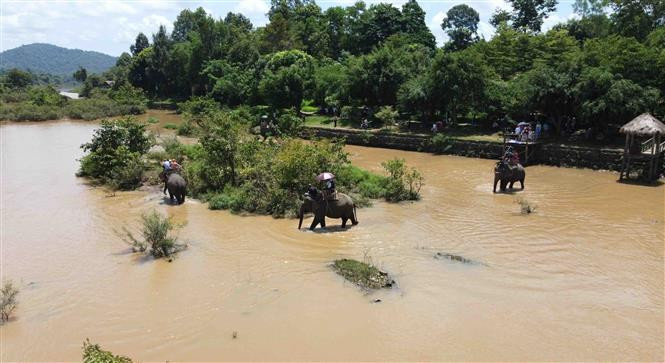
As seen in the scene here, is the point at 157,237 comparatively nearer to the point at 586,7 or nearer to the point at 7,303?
the point at 7,303

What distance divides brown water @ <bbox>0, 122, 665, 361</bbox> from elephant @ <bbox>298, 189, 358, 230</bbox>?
539mm

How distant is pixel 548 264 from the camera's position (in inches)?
470

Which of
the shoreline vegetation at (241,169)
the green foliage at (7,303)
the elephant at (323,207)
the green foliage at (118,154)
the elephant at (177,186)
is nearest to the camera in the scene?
the green foliage at (7,303)

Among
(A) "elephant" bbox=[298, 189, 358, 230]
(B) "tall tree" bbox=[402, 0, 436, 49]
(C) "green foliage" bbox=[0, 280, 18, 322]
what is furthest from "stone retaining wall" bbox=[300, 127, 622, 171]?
(B) "tall tree" bbox=[402, 0, 436, 49]

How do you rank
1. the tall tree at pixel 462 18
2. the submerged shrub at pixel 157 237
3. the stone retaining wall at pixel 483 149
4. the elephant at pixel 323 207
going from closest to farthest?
the submerged shrub at pixel 157 237
the elephant at pixel 323 207
the stone retaining wall at pixel 483 149
the tall tree at pixel 462 18

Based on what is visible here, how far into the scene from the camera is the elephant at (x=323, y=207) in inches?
551

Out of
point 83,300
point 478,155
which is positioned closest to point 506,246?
point 83,300

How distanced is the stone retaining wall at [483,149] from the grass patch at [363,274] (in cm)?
867

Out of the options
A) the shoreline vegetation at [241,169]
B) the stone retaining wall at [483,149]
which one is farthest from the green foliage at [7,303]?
the stone retaining wall at [483,149]

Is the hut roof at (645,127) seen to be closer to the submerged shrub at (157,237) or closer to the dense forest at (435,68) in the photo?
the dense forest at (435,68)

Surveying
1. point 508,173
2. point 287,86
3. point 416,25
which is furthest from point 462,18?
point 508,173

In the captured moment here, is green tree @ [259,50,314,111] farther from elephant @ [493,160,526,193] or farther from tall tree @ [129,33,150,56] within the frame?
tall tree @ [129,33,150,56]

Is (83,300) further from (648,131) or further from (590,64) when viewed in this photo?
(590,64)

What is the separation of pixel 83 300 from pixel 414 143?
22829 mm
